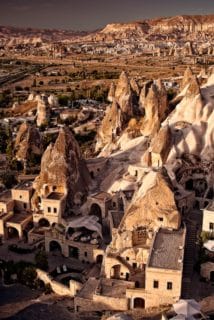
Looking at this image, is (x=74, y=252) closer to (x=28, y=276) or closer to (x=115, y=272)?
(x=28, y=276)

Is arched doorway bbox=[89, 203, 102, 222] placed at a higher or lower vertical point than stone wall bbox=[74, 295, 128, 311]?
higher

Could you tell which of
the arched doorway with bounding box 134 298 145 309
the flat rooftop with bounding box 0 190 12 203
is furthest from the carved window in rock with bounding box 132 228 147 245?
the flat rooftop with bounding box 0 190 12 203

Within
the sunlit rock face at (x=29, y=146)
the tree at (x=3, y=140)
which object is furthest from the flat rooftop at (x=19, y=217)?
the tree at (x=3, y=140)

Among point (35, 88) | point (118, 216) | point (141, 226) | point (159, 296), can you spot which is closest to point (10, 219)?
point (118, 216)

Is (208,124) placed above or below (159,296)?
above

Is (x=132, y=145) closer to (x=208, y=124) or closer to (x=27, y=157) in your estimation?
(x=208, y=124)

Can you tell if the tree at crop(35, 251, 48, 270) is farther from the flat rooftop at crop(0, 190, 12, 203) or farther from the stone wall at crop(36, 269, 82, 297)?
the flat rooftop at crop(0, 190, 12, 203)

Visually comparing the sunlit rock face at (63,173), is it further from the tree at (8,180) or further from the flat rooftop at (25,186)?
the tree at (8,180)
